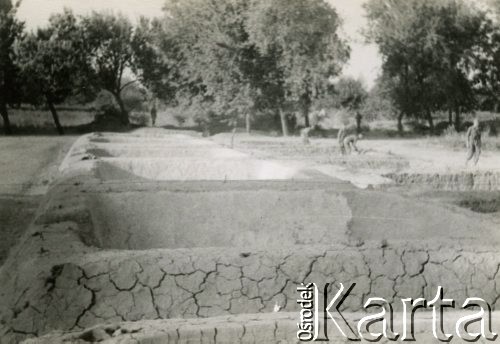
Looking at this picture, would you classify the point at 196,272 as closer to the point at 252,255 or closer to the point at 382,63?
the point at 252,255

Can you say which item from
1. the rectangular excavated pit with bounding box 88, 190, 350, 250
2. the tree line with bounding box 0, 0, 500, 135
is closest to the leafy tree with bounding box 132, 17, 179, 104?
the tree line with bounding box 0, 0, 500, 135

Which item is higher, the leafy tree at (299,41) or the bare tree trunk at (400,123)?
the leafy tree at (299,41)

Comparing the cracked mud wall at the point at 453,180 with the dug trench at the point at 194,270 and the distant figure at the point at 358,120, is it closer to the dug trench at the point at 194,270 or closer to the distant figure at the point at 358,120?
the dug trench at the point at 194,270

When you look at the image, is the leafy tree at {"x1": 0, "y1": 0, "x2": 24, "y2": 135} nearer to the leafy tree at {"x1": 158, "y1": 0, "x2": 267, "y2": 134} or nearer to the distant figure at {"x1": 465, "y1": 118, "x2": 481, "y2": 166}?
the leafy tree at {"x1": 158, "y1": 0, "x2": 267, "y2": 134}

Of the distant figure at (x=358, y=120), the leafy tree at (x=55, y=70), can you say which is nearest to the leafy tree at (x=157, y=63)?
the leafy tree at (x=55, y=70)

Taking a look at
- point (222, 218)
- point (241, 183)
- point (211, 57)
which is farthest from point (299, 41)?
point (222, 218)
